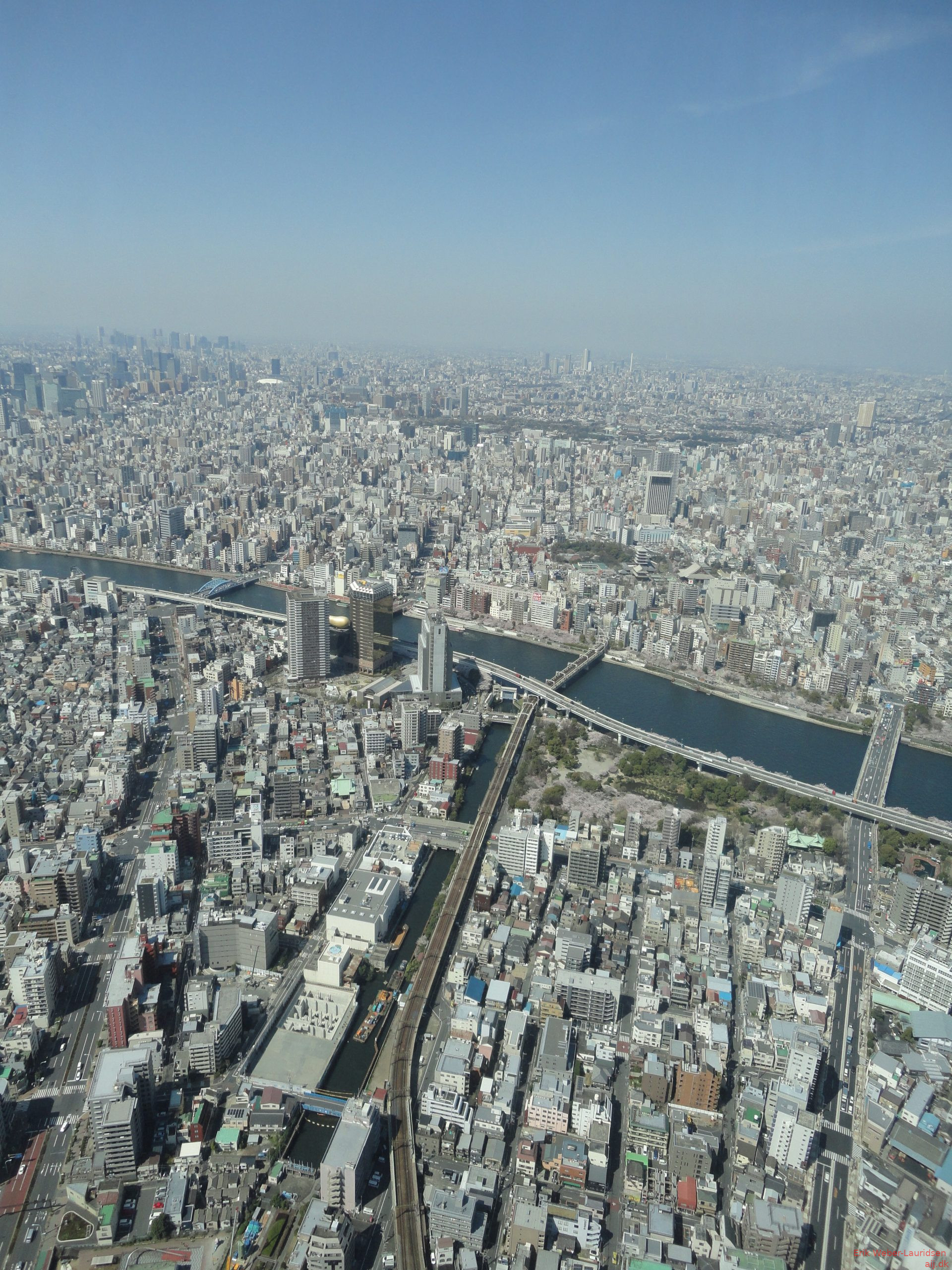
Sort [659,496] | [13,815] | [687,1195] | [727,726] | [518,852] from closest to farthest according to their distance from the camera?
[687,1195] → [518,852] → [13,815] → [727,726] → [659,496]

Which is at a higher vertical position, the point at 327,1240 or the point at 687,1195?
the point at 327,1240

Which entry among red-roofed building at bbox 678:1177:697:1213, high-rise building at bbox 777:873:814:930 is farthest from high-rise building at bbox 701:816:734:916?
red-roofed building at bbox 678:1177:697:1213

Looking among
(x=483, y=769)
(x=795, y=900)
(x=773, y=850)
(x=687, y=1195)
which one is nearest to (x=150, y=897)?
(x=483, y=769)

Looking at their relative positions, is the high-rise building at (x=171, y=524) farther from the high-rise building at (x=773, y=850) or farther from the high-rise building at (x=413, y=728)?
the high-rise building at (x=773, y=850)

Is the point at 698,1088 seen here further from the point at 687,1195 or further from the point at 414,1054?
the point at 414,1054

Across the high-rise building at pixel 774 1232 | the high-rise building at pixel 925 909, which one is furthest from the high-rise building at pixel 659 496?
the high-rise building at pixel 774 1232

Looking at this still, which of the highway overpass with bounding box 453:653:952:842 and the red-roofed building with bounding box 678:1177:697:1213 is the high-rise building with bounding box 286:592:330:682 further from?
the red-roofed building with bounding box 678:1177:697:1213

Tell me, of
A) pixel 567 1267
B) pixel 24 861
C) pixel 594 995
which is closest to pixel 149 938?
pixel 24 861

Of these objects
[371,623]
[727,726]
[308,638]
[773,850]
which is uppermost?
[371,623]
